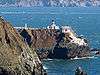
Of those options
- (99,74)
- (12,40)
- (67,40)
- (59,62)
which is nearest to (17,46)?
(12,40)

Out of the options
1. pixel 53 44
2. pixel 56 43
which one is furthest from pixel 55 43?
pixel 53 44

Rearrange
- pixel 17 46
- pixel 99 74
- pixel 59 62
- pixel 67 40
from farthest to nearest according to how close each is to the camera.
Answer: pixel 67 40
pixel 59 62
pixel 99 74
pixel 17 46

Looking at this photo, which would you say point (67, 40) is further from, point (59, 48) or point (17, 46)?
point (17, 46)

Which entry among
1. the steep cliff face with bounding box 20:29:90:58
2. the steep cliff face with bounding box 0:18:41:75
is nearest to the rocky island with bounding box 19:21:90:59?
the steep cliff face with bounding box 20:29:90:58

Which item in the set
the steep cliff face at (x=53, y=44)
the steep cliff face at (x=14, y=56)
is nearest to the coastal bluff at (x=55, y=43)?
the steep cliff face at (x=53, y=44)

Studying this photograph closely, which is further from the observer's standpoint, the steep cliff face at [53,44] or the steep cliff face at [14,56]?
the steep cliff face at [53,44]

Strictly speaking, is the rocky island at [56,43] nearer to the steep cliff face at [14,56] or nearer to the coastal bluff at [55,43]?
the coastal bluff at [55,43]

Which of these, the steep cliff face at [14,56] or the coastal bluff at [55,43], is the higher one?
the steep cliff face at [14,56]

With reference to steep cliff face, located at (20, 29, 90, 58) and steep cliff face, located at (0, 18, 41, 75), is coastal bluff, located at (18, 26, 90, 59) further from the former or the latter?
steep cliff face, located at (0, 18, 41, 75)
